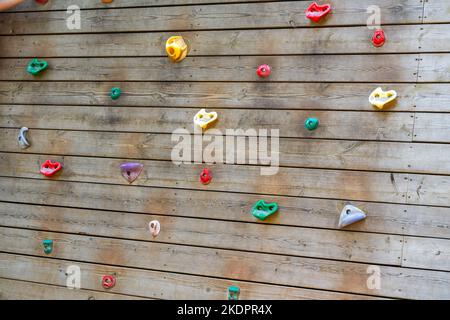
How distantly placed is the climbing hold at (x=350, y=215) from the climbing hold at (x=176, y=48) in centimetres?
116

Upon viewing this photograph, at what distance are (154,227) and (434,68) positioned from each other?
159 centimetres

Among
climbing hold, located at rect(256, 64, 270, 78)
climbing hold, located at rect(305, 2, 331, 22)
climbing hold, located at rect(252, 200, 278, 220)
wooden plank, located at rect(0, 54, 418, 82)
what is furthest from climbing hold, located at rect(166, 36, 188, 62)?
climbing hold, located at rect(252, 200, 278, 220)

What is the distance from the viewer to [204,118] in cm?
271

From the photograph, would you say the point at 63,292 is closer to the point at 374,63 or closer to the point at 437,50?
the point at 374,63

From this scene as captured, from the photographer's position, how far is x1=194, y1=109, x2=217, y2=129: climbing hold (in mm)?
2695

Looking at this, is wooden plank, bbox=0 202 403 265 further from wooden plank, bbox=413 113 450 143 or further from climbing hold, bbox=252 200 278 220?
wooden plank, bbox=413 113 450 143

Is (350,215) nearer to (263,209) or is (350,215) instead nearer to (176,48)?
(263,209)

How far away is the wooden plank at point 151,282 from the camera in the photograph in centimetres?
258

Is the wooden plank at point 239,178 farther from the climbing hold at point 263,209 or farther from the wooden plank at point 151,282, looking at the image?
the wooden plank at point 151,282

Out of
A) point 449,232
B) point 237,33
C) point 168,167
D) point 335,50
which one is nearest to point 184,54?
point 237,33

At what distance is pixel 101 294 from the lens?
9.39ft

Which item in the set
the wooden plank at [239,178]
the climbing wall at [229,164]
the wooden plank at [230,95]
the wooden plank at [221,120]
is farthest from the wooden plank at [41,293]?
the wooden plank at [230,95]

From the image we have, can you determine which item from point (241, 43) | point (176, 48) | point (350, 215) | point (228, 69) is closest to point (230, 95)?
point (228, 69)

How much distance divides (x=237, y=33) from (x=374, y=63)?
2.32 ft
